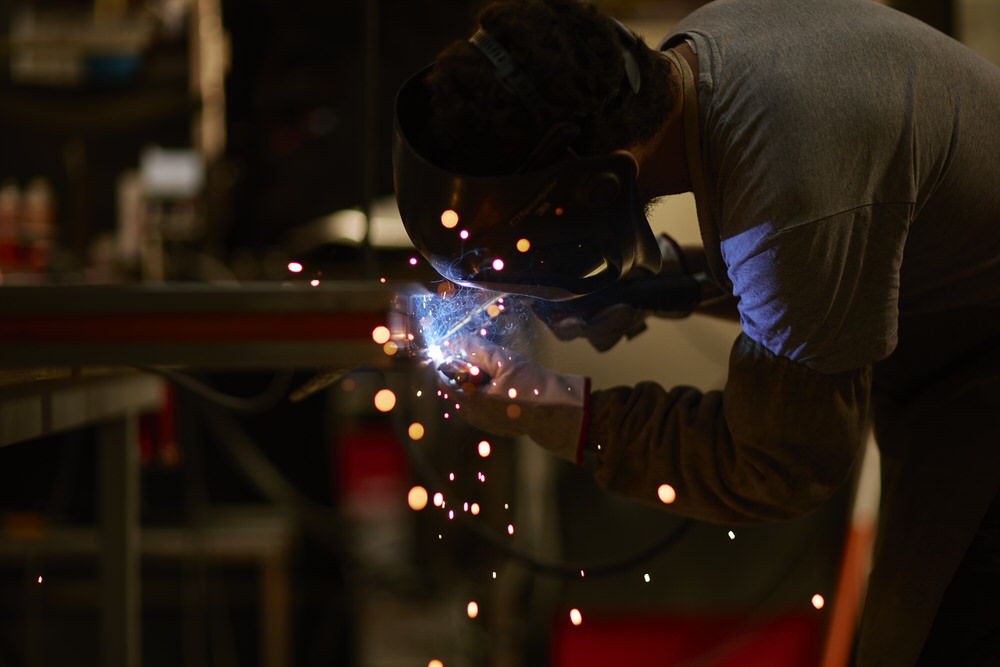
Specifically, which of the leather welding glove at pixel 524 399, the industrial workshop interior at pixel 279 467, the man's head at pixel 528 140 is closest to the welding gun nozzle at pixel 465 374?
the leather welding glove at pixel 524 399

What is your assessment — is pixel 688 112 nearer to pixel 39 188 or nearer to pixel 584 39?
pixel 584 39

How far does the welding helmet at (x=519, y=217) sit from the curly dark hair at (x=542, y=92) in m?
0.02

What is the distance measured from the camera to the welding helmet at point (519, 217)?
675 mm

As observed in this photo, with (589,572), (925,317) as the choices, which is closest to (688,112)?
(925,317)

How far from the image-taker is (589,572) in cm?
109

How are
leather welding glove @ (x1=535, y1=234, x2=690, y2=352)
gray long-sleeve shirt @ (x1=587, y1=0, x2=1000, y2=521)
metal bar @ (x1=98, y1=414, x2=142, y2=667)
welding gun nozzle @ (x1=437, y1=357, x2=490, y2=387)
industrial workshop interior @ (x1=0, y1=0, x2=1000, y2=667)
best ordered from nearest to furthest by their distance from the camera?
gray long-sleeve shirt @ (x1=587, y1=0, x2=1000, y2=521) < welding gun nozzle @ (x1=437, y1=357, x2=490, y2=387) < leather welding glove @ (x1=535, y1=234, x2=690, y2=352) < metal bar @ (x1=98, y1=414, x2=142, y2=667) < industrial workshop interior @ (x1=0, y1=0, x2=1000, y2=667)

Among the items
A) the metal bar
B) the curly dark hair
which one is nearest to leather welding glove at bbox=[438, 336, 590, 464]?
the curly dark hair

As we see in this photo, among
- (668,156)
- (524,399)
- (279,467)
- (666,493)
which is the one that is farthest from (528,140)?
(279,467)

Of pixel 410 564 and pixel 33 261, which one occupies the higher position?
pixel 33 261

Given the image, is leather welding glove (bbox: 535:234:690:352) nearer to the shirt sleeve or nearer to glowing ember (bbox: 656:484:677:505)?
the shirt sleeve

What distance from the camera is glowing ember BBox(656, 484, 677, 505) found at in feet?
2.58

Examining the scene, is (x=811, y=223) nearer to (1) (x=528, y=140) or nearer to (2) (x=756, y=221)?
(2) (x=756, y=221)

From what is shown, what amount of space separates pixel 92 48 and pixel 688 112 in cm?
262

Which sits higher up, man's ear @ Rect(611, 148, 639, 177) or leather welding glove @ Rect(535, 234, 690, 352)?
man's ear @ Rect(611, 148, 639, 177)
